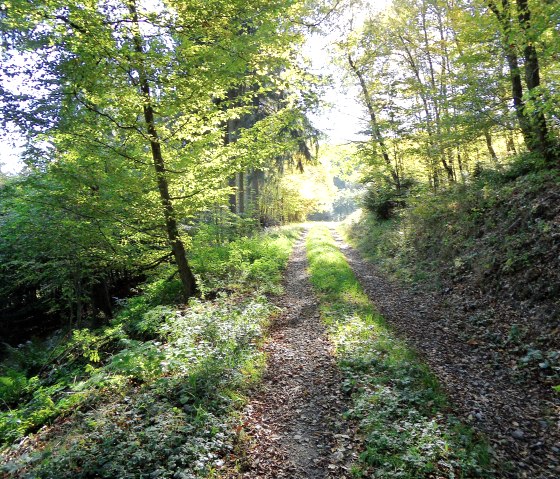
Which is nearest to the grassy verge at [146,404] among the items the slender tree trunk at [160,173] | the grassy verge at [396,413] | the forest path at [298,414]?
the forest path at [298,414]

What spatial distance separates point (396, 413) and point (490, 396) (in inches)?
70.1

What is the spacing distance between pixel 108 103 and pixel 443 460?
27.3 ft

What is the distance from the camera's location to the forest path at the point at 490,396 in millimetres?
4129

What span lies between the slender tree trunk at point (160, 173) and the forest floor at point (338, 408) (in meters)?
2.78

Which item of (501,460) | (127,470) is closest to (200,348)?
(127,470)

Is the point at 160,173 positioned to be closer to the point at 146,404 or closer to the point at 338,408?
the point at 146,404

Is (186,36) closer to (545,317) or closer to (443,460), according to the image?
(443,460)

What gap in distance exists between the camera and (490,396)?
5324 mm

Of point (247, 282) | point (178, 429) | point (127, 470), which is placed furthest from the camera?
point (247, 282)

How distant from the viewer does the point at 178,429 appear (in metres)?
4.30

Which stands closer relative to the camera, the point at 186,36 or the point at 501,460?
the point at 501,460

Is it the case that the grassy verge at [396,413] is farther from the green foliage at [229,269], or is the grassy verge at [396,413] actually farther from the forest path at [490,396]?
the green foliage at [229,269]

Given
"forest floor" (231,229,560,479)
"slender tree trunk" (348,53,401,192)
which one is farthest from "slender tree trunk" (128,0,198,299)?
"slender tree trunk" (348,53,401,192)

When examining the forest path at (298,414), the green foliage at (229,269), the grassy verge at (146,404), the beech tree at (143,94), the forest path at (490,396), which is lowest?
the forest path at (490,396)
